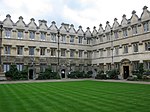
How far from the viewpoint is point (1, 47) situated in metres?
38.7

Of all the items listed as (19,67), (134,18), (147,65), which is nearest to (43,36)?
(19,67)

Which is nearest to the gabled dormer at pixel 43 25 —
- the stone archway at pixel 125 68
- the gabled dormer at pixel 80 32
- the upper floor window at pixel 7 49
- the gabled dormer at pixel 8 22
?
the gabled dormer at pixel 8 22

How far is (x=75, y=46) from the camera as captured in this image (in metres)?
48.1

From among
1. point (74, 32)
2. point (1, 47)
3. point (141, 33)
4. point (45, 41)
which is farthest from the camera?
point (74, 32)

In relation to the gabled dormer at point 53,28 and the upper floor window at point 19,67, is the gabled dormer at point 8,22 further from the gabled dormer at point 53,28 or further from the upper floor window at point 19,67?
the gabled dormer at point 53,28

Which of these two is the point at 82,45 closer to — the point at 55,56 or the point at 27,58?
the point at 55,56

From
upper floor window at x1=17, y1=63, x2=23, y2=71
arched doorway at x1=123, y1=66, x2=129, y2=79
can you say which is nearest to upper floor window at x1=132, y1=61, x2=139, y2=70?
arched doorway at x1=123, y1=66, x2=129, y2=79

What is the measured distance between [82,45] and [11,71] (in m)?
18.7

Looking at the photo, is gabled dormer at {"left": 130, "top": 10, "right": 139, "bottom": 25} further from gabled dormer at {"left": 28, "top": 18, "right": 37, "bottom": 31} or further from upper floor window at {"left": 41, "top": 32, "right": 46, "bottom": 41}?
gabled dormer at {"left": 28, "top": 18, "right": 37, "bottom": 31}

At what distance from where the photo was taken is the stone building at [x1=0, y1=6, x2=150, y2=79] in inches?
1438

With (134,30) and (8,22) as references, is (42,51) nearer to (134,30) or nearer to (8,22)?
(8,22)

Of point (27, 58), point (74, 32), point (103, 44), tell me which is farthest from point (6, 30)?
point (103, 44)

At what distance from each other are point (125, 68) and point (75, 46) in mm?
13995

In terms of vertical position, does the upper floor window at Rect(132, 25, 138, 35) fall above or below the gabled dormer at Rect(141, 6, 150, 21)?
below
